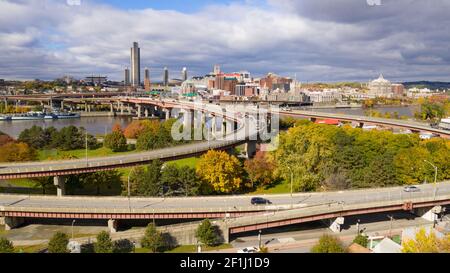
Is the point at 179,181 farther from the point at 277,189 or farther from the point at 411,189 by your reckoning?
the point at 411,189

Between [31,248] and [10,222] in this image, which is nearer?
[31,248]

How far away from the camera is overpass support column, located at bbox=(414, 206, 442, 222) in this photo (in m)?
29.3

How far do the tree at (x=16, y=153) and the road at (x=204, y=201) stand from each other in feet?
48.9

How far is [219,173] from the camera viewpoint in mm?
32938

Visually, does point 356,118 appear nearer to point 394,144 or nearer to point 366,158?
point 394,144

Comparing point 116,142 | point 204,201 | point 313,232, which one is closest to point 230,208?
point 204,201

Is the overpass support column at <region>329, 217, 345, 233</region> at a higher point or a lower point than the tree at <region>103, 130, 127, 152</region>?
lower

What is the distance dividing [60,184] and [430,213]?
32268 millimetres

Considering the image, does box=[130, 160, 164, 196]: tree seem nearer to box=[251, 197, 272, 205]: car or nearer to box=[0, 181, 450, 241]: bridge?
box=[0, 181, 450, 241]: bridge

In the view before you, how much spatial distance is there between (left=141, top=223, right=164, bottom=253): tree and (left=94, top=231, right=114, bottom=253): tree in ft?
7.21

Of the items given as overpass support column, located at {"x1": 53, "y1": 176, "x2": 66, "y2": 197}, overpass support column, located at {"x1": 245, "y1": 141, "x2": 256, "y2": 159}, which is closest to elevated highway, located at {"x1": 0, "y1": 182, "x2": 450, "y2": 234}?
overpass support column, located at {"x1": 53, "y1": 176, "x2": 66, "y2": 197}

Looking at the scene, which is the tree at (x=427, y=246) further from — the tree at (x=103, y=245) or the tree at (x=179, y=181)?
the tree at (x=179, y=181)
